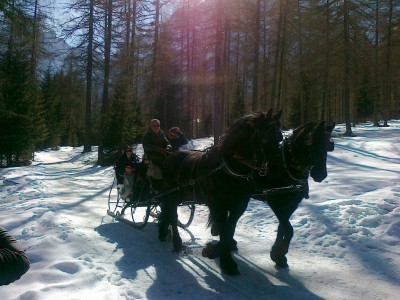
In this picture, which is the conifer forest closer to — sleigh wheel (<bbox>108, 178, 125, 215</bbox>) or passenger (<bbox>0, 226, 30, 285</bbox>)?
sleigh wheel (<bbox>108, 178, 125, 215</bbox>)

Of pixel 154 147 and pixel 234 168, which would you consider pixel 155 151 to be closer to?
pixel 154 147

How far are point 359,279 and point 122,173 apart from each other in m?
5.57

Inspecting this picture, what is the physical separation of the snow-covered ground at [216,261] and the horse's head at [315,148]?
1423mm

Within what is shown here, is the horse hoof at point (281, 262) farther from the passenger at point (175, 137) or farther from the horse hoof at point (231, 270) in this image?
the passenger at point (175, 137)

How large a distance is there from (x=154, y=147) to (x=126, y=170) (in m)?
1.36

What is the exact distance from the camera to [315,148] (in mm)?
5027

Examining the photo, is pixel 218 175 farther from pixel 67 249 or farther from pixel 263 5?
pixel 263 5

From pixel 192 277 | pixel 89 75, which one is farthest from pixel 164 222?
pixel 89 75

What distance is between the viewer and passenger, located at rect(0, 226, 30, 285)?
1.80 meters

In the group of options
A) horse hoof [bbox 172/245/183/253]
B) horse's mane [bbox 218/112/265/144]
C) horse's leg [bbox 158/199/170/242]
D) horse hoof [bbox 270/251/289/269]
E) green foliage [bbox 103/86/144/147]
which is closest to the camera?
horse's mane [bbox 218/112/265/144]

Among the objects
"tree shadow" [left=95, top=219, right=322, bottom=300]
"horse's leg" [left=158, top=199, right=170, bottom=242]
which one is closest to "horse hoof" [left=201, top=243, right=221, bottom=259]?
"tree shadow" [left=95, top=219, right=322, bottom=300]

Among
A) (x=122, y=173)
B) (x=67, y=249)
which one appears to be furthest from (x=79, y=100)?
(x=67, y=249)

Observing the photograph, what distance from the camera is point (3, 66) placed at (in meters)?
20.7

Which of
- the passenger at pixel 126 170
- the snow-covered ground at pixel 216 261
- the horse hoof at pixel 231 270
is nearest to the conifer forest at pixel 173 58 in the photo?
the passenger at pixel 126 170
